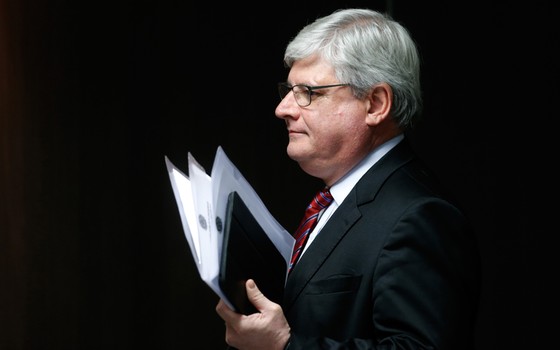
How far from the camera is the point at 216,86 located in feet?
11.7

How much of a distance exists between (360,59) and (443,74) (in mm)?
1829

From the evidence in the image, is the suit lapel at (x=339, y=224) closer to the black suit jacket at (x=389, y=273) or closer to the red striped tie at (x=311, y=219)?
the black suit jacket at (x=389, y=273)

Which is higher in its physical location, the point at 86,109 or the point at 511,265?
the point at 86,109

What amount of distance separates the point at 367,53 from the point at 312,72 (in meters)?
0.13

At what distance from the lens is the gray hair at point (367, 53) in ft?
6.15

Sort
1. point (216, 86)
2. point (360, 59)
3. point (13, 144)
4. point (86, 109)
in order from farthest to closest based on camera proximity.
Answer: point (216, 86) < point (86, 109) < point (13, 144) < point (360, 59)

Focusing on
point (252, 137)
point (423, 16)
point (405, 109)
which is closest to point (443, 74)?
point (423, 16)

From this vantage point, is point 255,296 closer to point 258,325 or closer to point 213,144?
point 258,325

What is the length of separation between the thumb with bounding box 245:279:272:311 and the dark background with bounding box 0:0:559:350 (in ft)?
5.89

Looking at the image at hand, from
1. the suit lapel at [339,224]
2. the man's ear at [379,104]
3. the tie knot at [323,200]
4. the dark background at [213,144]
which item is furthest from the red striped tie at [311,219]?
the dark background at [213,144]

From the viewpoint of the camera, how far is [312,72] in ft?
6.24

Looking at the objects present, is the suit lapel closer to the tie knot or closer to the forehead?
the tie knot

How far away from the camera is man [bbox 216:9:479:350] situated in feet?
5.55

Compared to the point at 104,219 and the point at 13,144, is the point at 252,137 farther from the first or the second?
the point at 13,144
